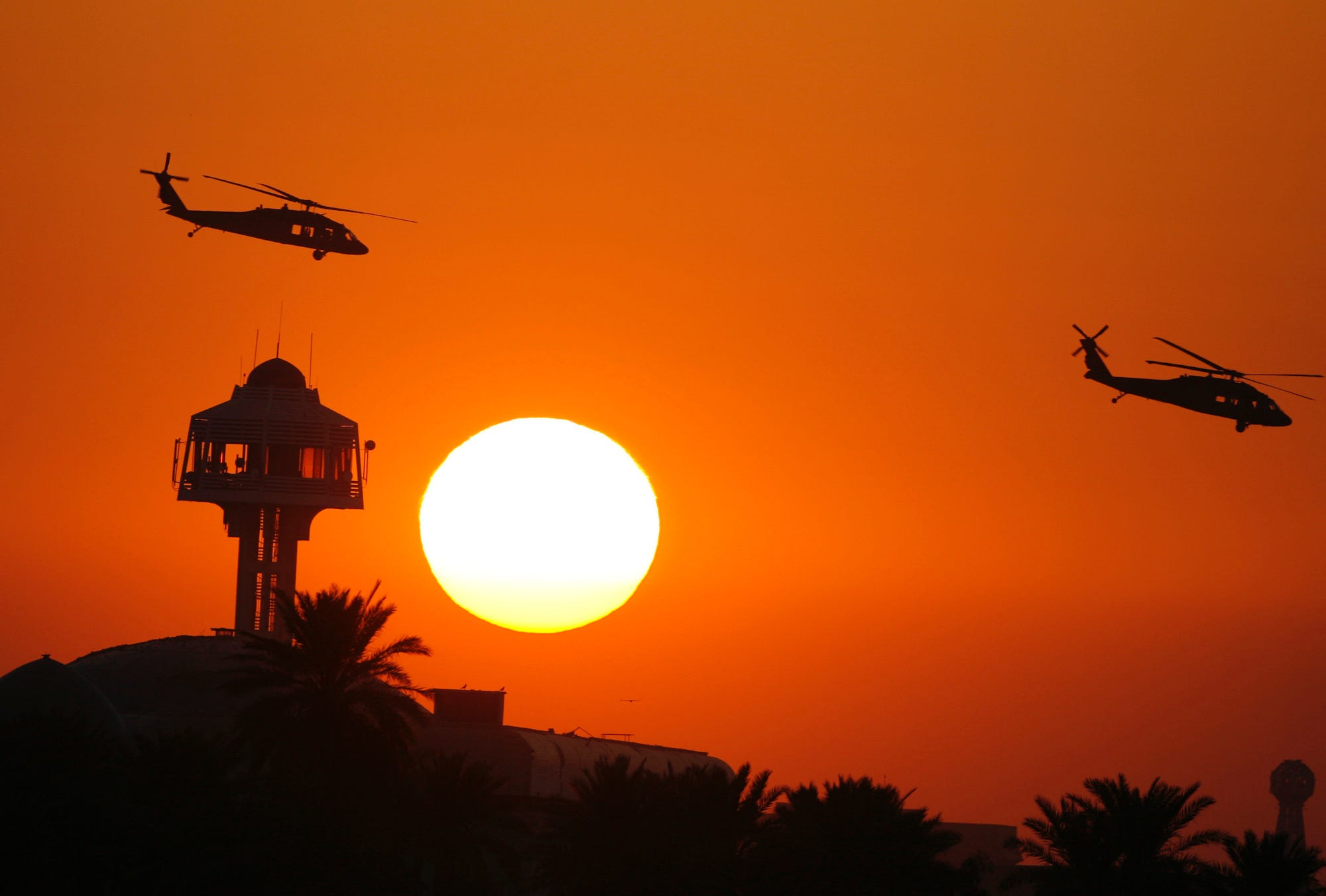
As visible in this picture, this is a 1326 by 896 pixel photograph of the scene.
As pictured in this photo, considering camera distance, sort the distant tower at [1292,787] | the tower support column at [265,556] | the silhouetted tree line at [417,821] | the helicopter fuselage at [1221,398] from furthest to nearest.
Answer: the distant tower at [1292,787], the tower support column at [265,556], the helicopter fuselage at [1221,398], the silhouetted tree line at [417,821]

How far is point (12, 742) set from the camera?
56219 mm

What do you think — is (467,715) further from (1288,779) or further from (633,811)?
(1288,779)

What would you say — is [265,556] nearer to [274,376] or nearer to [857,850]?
[274,376]

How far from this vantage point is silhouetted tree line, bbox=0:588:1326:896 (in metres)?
52.8

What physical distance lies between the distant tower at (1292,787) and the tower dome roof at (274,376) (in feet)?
345

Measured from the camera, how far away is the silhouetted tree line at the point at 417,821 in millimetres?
52781


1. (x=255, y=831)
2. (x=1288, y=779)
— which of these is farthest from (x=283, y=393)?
(x=1288, y=779)

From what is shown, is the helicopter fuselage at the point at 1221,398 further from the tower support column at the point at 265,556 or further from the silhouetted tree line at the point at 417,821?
the tower support column at the point at 265,556

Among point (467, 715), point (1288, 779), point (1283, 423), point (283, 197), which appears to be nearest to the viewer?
point (1283, 423)

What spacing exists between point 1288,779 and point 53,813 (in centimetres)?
13883

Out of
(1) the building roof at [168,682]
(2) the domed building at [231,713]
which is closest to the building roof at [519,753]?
(2) the domed building at [231,713]

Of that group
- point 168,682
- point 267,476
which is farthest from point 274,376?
point 168,682

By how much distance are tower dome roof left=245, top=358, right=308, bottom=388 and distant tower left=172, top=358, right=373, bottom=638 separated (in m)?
0.05

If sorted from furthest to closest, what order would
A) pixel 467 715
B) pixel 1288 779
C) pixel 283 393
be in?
pixel 1288 779 → pixel 283 393 → pixel 467 715
